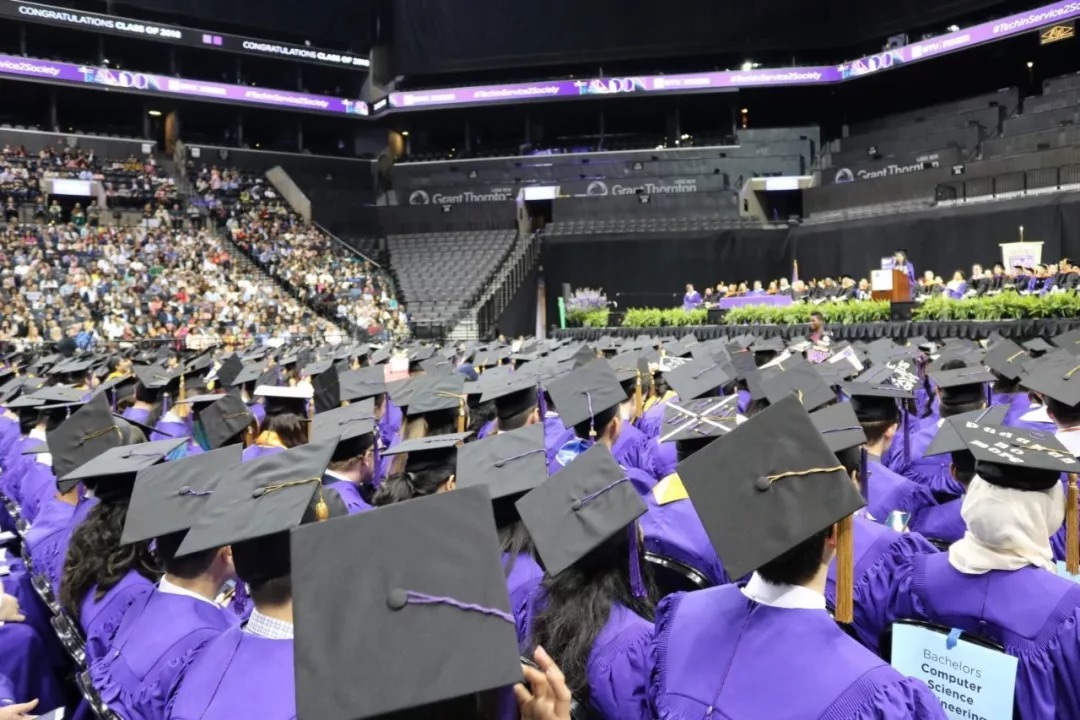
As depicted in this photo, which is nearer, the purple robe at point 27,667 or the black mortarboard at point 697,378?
the purple robe at point 27,667

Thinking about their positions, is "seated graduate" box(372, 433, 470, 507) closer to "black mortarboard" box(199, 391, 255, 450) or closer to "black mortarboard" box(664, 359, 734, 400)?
"black mortarboard" box(199, 391, 255, 450)

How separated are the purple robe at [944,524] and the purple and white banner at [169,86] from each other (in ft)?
118

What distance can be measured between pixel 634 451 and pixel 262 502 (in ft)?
9.65

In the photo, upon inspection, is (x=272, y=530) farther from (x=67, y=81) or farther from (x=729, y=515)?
(x=67, y=81)

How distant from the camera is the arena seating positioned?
26938 mm

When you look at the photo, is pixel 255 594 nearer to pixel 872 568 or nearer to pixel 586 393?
pixel 872 568

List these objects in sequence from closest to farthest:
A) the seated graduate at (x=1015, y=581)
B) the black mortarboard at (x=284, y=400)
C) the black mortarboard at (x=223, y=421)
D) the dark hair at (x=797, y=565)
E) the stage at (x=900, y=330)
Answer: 1. the dark hair at (x=797, y=565)
2. the seated graduate at (x=1015, y=581)
3. the black mortarboard at (x=223, y=421)
4. the black mortarboard at (x=284, y=400)
5. the stage at (x=900, y=330)

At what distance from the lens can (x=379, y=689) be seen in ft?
4.91

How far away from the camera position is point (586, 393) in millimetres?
4809

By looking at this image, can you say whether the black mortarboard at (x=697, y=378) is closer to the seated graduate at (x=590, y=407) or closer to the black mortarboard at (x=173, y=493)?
the seated graduate at (x=590, y=407)

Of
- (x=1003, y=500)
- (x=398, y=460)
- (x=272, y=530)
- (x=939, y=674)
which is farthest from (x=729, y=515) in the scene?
(x=398, y=460)

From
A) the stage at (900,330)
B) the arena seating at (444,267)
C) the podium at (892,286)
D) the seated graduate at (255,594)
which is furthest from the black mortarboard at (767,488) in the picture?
the arena seating at (444,267)

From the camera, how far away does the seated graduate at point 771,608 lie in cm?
169

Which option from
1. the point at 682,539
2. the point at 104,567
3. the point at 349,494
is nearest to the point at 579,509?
the point at 682,539
